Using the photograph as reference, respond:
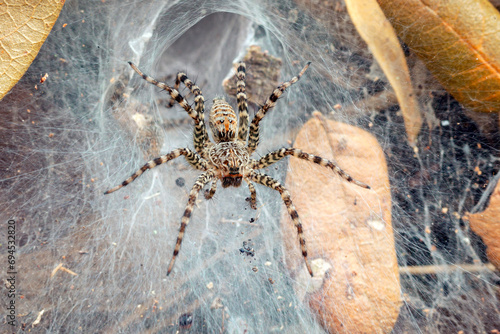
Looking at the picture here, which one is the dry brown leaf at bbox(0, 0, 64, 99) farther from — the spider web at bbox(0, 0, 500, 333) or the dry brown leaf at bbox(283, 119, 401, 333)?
the dry brown leaf at bbox(283, 119, 401, 333)

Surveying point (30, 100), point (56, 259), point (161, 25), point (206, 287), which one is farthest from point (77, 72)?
point (206, 287)

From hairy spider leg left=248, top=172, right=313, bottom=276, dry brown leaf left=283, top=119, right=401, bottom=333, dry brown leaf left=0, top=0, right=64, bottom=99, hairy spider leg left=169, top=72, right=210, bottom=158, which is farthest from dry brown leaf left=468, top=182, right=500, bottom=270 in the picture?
dry brown leaf left=0, top=0, right=64, bottom=99

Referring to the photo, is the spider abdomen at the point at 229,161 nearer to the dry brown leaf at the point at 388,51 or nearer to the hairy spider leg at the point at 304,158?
the hairy spider leg at the point at 304,158

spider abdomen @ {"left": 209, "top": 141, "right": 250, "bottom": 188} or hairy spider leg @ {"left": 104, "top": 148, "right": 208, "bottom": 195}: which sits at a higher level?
spider abdomen @ {"left": 209, "top": 141, "right": 250, "bottom": 188}

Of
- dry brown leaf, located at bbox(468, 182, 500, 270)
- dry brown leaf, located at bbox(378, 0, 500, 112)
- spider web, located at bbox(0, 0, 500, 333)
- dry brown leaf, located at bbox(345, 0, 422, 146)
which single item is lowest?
spider web, located at bbox(0, 0, 500, 333)

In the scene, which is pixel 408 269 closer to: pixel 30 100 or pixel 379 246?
pixel 379 246

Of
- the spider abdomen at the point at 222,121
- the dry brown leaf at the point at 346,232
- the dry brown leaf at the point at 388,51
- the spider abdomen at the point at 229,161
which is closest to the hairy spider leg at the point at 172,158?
the spider abdomen at the point at 229,161

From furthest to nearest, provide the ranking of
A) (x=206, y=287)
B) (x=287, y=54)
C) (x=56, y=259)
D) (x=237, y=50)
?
(x=237, y=50)
(x=287, y=54)
(x=206, y=287)
(x=56, y=259)
